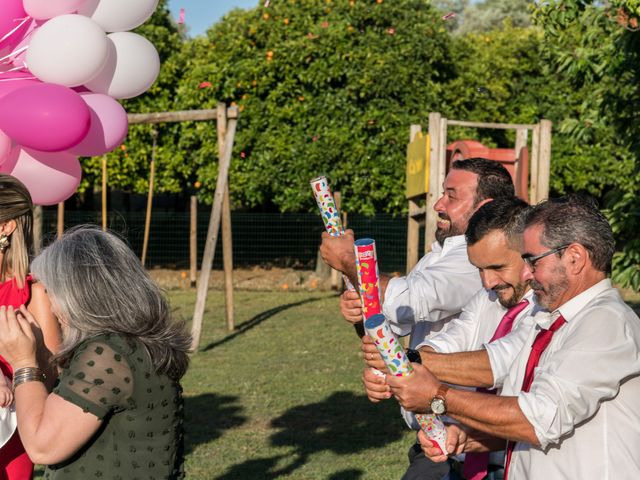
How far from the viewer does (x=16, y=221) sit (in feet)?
11.8

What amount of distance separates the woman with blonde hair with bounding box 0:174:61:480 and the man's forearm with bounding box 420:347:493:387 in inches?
55.0

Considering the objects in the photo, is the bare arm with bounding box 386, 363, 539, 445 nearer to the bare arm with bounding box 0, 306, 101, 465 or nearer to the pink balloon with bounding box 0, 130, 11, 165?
the bare arm with bounding box 0, 306, 101, 465

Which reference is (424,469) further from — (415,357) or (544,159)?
(544,159)

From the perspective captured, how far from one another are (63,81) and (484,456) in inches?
98.1

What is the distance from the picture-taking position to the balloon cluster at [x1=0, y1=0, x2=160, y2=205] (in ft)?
13.3

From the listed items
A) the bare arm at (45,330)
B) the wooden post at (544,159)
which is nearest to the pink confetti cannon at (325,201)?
the bare arm at (45,330)

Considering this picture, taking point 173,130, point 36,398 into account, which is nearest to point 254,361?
point 36,398

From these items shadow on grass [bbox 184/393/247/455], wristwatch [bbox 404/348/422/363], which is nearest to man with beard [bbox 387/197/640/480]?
wristwatch [bbox 404/348/422/363]

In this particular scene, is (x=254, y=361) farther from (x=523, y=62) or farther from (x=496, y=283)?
(x=523, y=62)

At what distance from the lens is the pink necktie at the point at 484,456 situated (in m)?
3.26

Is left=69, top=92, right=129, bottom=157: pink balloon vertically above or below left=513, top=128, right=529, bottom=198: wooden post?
above

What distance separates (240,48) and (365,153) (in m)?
3.34

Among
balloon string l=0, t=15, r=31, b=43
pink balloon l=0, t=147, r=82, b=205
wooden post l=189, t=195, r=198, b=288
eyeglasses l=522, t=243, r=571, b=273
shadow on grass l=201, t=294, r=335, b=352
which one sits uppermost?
balloon string l=0, t=15, r=31, b=43

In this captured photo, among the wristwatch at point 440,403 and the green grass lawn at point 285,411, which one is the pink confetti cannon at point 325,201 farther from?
the green grass lawn at point 285,411
